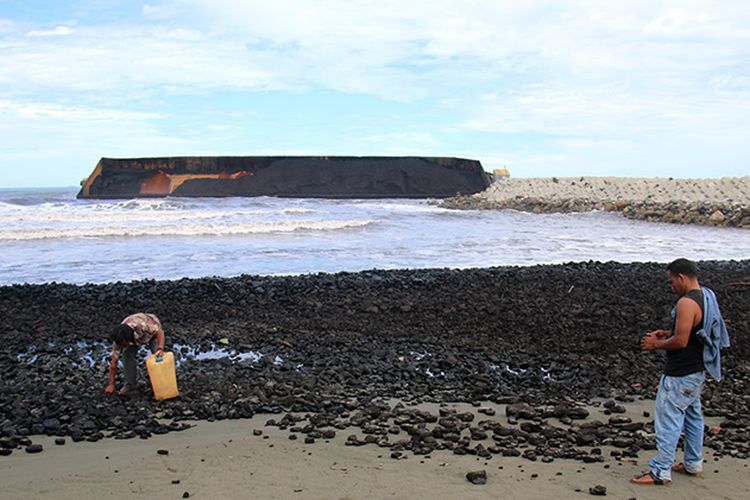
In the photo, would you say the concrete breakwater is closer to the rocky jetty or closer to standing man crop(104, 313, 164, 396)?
the rocky jetty

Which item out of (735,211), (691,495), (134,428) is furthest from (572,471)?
(735,211)

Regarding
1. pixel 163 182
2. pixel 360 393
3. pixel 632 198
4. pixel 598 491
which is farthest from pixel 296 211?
pixel 598 491

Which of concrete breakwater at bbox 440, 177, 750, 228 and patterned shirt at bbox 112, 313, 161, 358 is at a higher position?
concrete breakwater at bbox 440, 177, 750, 228

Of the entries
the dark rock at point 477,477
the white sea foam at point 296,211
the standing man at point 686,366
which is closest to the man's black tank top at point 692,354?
the standing man at point 686,366

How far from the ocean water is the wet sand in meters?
9.18

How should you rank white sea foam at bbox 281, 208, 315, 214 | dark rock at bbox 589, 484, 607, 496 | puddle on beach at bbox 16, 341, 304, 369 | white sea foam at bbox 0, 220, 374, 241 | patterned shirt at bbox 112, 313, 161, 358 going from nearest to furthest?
dark rock at bbox 589, 484, 607, 496 < patterned shirt at bbox 112, 313, 161, 358 < puddle on beach at bbox 16, 341, 304, 369 < white sea foam at bbox 0, 220, 374, 241 < white sea foam at bbox 281, 208, 315, 214

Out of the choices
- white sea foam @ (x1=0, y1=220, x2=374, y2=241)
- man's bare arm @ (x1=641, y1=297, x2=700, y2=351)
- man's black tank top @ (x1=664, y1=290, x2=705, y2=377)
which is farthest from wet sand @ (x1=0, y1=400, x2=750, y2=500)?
white sea foam @ (x1=0, y1=220, x2=374, y2=241)

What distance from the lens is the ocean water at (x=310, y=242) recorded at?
1569 cm

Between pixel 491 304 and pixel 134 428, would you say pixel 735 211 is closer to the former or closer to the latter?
pixel 491 304

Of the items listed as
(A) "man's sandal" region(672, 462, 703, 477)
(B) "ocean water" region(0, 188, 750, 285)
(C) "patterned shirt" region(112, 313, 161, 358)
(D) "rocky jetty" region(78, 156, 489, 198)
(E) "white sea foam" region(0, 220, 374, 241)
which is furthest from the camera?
(D) "rocky jetty" region(78, 156, 489, 198)

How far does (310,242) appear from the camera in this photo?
21.0m

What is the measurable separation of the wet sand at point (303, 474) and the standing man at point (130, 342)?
110cm

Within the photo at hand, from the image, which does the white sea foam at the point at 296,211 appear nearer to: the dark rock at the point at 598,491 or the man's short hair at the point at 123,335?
the man's short hair at the point at 123,335

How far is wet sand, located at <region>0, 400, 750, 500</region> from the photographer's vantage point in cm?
420
